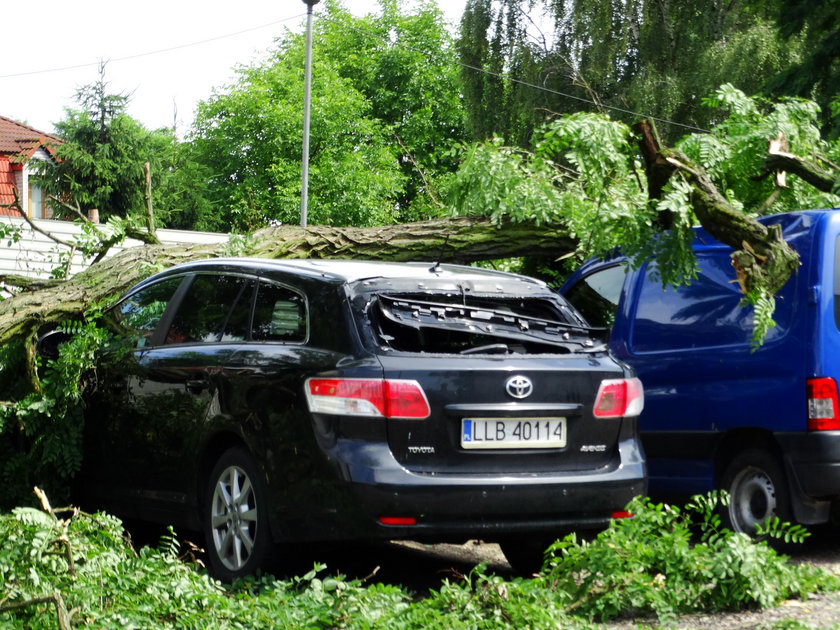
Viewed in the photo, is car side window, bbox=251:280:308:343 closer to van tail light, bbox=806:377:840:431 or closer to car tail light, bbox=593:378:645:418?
car tail light, bbox=593:378:645:418

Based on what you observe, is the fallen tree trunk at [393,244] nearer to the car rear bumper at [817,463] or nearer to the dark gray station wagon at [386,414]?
the dark gray station wagon at [386,414]

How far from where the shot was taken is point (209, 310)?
21.8ft

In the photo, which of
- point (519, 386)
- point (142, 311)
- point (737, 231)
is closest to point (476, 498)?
point (519, 386)

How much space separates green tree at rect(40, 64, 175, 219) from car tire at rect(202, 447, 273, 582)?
45421 millimetres

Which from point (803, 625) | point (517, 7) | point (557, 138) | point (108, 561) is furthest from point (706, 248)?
point (517, 7)

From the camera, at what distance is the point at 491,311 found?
5.91 m

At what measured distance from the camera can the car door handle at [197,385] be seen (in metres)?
6.25

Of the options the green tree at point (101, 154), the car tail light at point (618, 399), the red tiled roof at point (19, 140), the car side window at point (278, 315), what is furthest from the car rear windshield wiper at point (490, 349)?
the green tree at point (101, 154)

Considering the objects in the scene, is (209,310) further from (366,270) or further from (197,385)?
(366,270)

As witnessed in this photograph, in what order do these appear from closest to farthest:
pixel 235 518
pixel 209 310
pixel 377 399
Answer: pixel 377 399
pixel 235 518
pixel 209 310

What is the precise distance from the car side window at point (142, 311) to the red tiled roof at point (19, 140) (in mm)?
41291

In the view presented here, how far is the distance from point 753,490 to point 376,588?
3284mm

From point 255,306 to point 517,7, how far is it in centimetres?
2835

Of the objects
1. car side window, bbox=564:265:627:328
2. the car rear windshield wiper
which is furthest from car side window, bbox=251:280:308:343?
car side window, bbox=564:265:627:328
